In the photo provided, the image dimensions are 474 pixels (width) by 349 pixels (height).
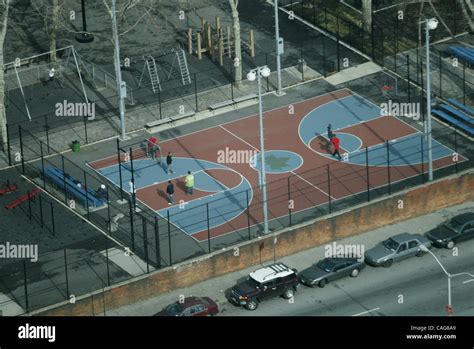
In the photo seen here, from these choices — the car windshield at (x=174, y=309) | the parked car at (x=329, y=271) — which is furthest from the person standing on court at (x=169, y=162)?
the car windshield at (x=174, y=309)

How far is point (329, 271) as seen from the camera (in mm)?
62188

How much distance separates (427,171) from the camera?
70.7m

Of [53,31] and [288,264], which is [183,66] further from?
[288,264]

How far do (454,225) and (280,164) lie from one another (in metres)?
11.0

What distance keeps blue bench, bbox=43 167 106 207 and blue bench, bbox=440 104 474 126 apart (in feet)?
68.9

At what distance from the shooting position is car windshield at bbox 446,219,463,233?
216 feet

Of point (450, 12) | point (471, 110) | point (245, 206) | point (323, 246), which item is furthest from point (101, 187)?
point (450, 12)

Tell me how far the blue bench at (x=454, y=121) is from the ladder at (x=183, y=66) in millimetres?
15155

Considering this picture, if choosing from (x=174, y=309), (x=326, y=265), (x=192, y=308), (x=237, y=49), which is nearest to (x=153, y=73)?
(x=237, y=49)

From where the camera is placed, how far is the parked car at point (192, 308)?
57.9 m

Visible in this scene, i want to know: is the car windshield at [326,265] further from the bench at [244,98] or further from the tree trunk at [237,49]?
the tree trunk at [237,49]

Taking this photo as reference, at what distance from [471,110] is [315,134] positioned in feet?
29.9

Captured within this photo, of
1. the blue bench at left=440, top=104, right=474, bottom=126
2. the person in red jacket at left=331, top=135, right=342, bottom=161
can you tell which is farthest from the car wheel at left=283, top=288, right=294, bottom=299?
the blue bench at left=440, top=104, right=474, bottom=126
